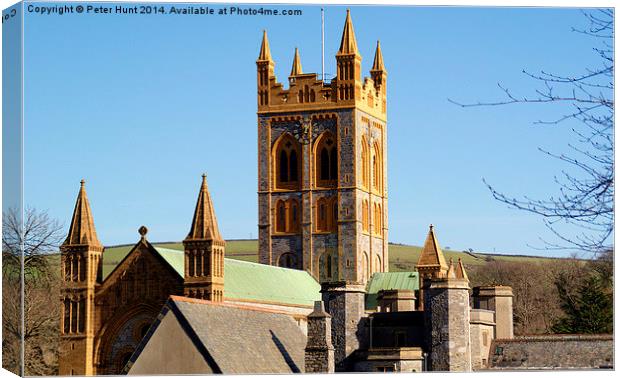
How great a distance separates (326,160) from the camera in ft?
323

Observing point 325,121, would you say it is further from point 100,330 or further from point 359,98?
point 100,330

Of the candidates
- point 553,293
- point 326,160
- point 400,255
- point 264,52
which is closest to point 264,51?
point 264,52

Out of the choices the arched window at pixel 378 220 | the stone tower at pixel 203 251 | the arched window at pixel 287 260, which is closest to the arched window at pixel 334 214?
the arched window at pixel 287 260

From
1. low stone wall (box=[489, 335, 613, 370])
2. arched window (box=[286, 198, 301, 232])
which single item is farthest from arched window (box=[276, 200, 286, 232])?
low stone wall (box=[489, 335, 613, 370])

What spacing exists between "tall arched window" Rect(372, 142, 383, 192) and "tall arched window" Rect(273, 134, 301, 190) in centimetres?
472

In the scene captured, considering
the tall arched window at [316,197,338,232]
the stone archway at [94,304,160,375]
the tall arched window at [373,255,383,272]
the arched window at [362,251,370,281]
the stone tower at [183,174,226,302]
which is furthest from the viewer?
the tall arched window at [373,255,383,272]

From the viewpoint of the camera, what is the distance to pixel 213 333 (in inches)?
2108

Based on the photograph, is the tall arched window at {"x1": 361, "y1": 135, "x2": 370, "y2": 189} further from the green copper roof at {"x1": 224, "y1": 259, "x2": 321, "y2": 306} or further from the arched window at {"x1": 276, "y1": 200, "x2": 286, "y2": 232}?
the green copper roof at {"x1": 224, "y1": 259, "x2": 321, "y2": 306}

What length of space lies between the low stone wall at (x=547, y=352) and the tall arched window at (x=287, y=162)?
94.9 feet

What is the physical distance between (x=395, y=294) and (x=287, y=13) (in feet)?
Result: 141

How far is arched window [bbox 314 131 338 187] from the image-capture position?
321ft

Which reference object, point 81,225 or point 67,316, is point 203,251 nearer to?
point 81,225

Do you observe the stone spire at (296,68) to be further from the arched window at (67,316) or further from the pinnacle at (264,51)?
the arched window at (67,316)

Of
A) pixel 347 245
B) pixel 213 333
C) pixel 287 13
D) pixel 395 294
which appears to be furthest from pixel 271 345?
pixel 347 245
